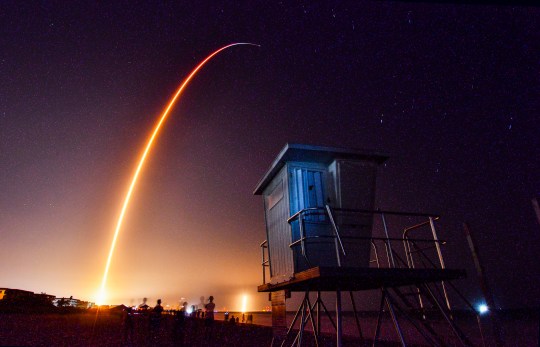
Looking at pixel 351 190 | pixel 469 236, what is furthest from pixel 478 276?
pixel 351 190

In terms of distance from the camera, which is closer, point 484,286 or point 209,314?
point 484,286

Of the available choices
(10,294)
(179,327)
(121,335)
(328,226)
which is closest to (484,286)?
(328,226)

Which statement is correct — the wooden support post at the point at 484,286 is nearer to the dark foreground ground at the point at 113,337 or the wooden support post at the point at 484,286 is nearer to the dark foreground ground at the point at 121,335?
the dark foreground ground at the point at 121,335

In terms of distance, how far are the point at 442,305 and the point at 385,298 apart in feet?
4.16

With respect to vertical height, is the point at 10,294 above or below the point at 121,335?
above

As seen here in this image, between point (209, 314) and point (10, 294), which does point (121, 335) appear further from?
point (10, 294)

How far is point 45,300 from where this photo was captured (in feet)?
139

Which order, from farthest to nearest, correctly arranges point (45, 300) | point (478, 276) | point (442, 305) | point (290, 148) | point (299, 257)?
1. point (45, 300)
2. point (478, 276)
3. point (290, 148)
4. point (299, 257)
5. point (442, 305)

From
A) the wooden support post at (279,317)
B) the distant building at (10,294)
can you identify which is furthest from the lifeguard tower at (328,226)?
the distant building at (10,294)

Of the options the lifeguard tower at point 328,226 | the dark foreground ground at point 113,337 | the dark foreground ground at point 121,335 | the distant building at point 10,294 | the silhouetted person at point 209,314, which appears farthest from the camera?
the distant building at point 10,294

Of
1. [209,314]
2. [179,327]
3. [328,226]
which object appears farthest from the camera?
[209,314]

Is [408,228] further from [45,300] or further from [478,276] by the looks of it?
[45,300]

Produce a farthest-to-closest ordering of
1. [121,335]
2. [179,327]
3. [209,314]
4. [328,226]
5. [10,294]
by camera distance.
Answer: [10,294], [121,335], [209,314], [179,327], [328,226]

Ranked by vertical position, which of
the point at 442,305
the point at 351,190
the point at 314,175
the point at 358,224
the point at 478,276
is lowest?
the point at 442,305
